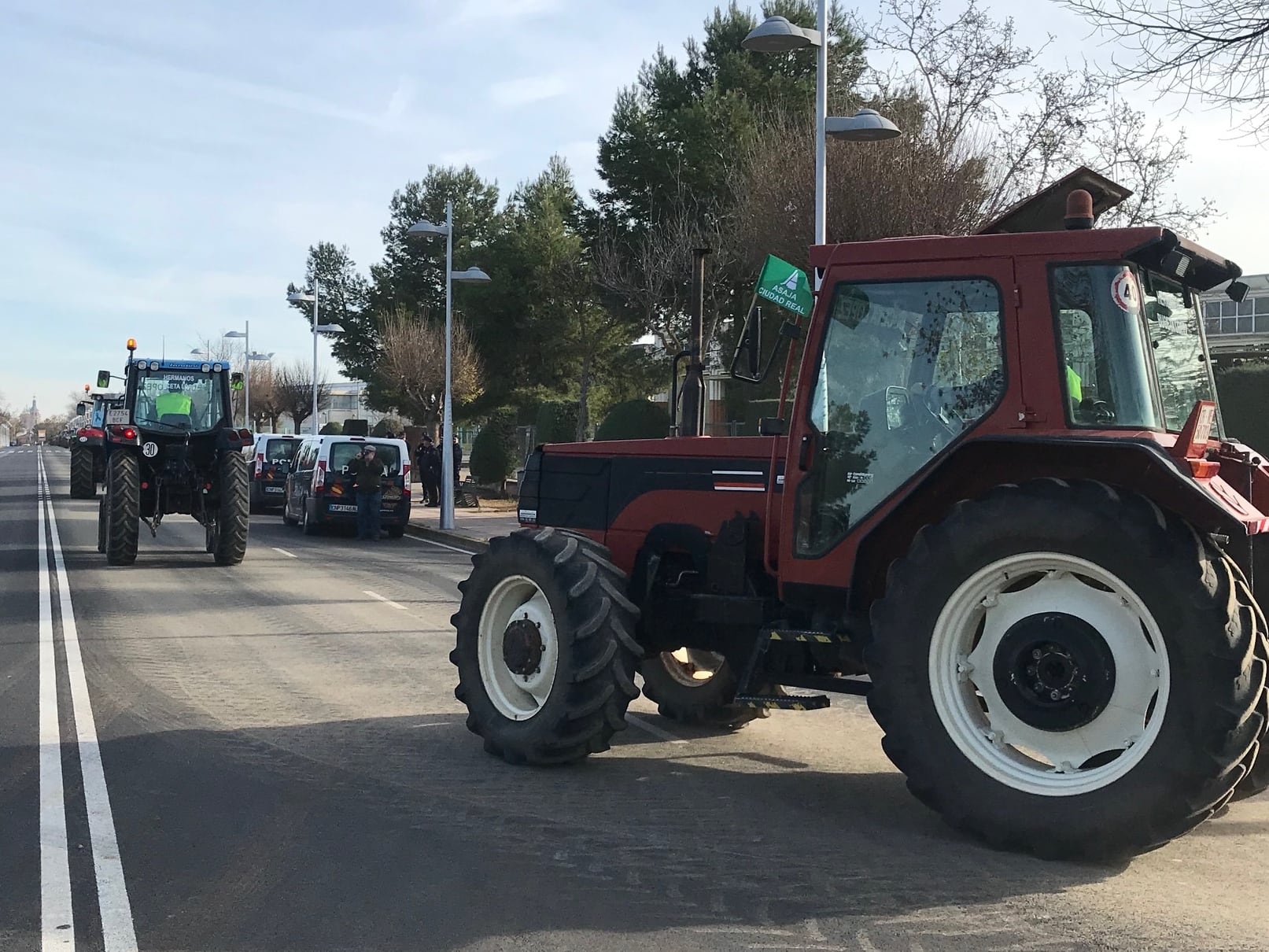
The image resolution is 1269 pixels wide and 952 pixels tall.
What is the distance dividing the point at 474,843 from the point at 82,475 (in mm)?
33260

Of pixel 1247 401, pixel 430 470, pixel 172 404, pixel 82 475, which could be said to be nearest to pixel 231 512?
pixel 172 404

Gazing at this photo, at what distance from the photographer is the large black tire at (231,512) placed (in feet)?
59.7

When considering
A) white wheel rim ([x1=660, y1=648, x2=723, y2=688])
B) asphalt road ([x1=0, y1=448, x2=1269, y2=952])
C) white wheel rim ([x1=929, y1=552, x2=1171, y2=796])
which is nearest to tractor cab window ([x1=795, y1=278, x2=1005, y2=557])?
white wheel rim ([x1=929, y1=552, x2=1171, y2=796])

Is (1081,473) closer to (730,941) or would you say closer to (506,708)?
(730,941)

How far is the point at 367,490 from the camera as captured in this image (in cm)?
2448

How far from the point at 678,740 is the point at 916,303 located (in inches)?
118

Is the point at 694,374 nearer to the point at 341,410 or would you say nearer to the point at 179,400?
the point at 179,400

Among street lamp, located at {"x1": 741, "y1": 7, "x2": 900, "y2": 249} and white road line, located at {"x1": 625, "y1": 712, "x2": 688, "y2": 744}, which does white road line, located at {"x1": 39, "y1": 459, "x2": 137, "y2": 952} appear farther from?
street lamp, located at {"x1": 741, "y1": 7, "x2": 900, "y2": 249}

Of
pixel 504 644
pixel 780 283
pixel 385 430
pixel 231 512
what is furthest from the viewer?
pixel 385 430

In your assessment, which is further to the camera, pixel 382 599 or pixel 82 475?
pixel 82 475

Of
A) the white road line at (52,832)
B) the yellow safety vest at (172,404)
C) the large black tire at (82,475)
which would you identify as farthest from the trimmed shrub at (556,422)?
the white road line at (52,832)

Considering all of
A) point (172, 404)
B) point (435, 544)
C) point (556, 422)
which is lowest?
point (435, 544)

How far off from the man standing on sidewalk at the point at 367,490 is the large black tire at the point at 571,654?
1766 centimetres

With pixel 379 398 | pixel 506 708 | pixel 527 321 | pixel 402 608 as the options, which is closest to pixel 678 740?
pixel 506 708
